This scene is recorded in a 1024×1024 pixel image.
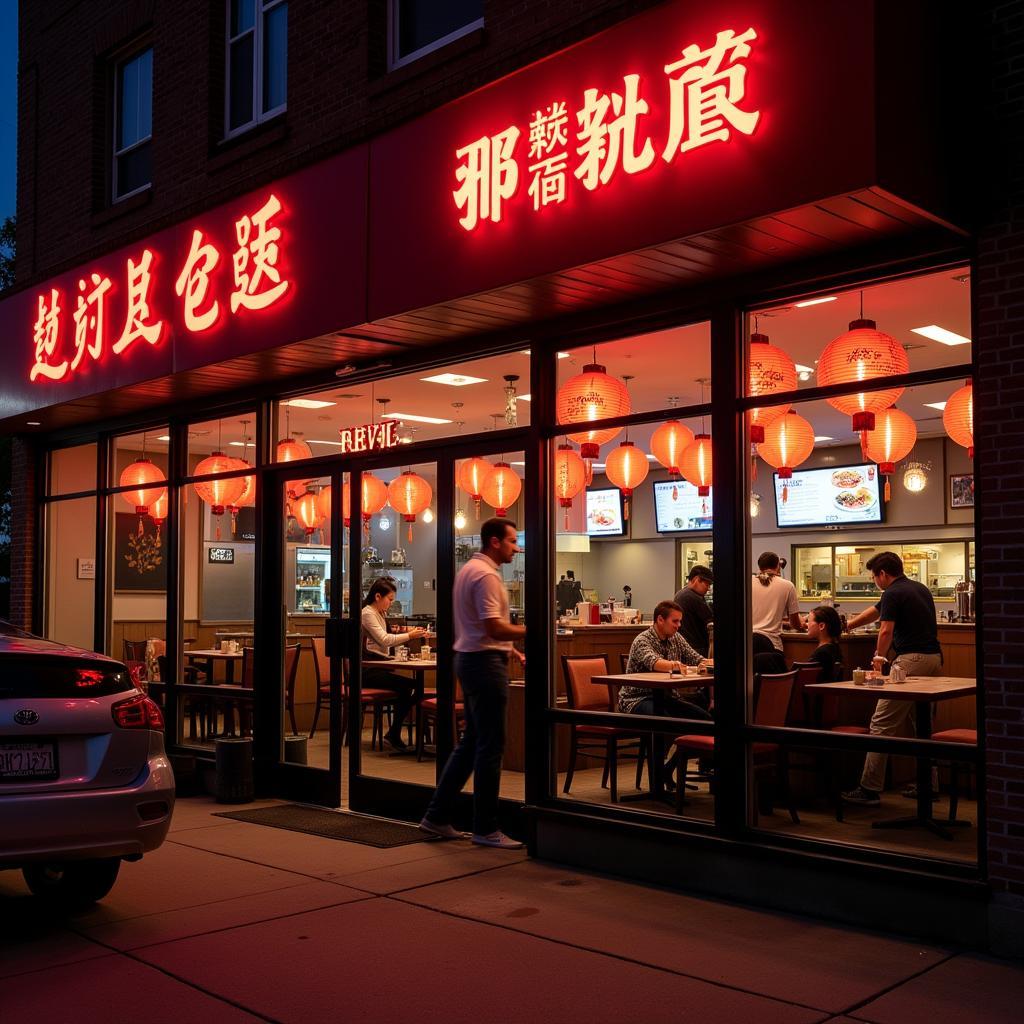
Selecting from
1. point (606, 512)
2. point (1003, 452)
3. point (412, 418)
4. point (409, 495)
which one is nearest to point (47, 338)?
point (409, 495)

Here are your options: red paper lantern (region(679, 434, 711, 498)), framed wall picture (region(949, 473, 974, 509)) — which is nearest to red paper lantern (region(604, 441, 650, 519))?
red paper lantern (region(679, 434, 711, 498))

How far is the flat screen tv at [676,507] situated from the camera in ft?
63.9

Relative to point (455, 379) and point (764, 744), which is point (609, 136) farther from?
point (764, 744)

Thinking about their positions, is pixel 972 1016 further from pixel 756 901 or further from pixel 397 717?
pixel 397 717

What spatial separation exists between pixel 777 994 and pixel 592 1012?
85 cm

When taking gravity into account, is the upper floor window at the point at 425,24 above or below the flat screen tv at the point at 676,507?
above

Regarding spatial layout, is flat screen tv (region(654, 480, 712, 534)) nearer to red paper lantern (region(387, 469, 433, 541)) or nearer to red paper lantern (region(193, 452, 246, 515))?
red paper lantern (region(387, 469, 433, 541))

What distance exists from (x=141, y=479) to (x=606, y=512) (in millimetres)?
9808

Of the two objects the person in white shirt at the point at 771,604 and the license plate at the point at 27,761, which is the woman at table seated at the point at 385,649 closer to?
the person in white shirt at the point at 771,604

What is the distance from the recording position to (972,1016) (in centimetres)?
488

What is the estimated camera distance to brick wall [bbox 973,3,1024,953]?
18.7 ft

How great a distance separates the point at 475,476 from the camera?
10.9m

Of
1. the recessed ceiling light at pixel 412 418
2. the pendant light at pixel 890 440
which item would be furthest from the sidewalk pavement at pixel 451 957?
the pendant light at pixel 890 440

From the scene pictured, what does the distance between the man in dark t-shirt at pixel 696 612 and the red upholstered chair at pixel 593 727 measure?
143cm
